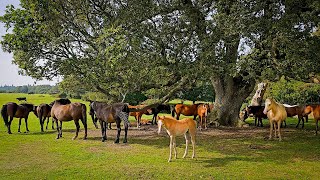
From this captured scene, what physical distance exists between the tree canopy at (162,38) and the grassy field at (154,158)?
10.2 ft

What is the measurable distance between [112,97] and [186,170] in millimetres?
10707

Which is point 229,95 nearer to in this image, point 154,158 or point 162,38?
point 162,38

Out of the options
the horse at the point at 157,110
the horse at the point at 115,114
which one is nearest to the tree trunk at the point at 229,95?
the horse at the point at 157,110

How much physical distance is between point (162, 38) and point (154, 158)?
6.23 meters

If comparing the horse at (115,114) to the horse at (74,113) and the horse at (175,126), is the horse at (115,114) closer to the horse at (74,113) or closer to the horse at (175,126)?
the horse at (74,113)

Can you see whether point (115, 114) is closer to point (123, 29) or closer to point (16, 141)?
point (123, 29)

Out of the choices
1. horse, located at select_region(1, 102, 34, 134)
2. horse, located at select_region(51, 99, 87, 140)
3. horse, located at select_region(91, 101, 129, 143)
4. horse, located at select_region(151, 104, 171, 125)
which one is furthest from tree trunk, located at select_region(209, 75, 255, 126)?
horse, located at select_region(1, 102, 34, 134)

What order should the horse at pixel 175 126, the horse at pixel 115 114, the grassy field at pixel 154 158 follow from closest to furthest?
1. the grassy field at pixel 154 158
2. the horse at pixel 175 126
3. the horse at pixel 115 114

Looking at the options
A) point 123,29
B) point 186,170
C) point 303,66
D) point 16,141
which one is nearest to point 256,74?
point 303,66

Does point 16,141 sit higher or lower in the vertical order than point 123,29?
lower

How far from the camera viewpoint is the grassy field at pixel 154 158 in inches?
344

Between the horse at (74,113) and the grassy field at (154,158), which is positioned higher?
the horse at (74,113)

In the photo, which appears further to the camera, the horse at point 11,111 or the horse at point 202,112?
the horse at point 202,112

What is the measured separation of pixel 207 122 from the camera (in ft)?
65.5
